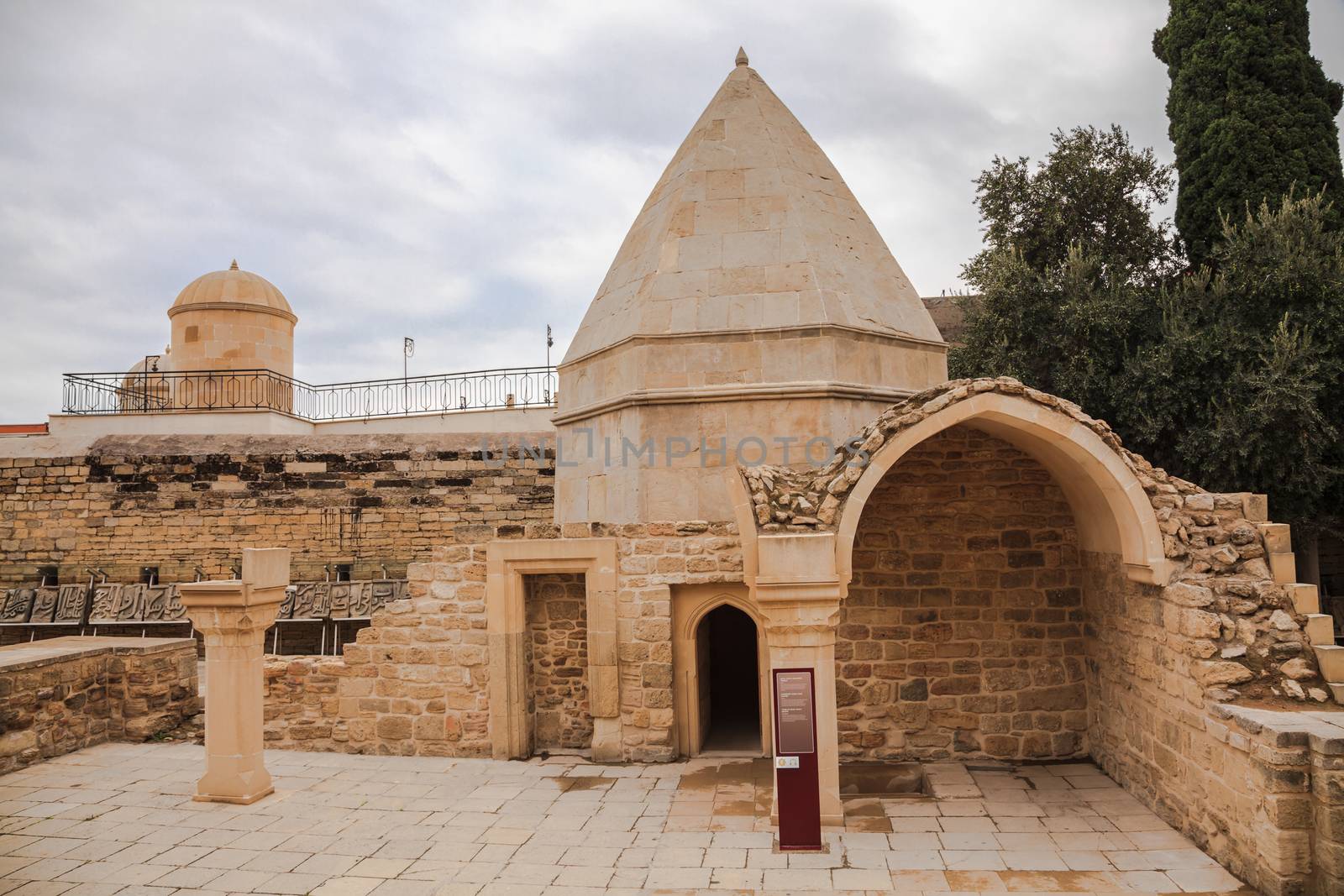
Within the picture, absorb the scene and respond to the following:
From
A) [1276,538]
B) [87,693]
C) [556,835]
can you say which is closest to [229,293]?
[87,693]

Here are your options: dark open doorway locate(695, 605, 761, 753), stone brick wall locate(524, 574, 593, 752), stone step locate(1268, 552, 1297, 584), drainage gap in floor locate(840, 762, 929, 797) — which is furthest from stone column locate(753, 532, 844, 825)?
stone step locate(1268, 552, 1297, 584)

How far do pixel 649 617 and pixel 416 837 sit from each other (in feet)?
9.64

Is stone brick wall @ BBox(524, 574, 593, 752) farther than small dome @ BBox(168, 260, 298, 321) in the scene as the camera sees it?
No

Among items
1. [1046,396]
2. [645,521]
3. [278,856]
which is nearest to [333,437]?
[645,521]

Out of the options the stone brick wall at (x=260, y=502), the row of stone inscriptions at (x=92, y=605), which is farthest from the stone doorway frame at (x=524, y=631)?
the row of stone inscriptions at (x=92, y=605)

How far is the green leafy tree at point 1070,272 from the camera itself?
1282 centimetres

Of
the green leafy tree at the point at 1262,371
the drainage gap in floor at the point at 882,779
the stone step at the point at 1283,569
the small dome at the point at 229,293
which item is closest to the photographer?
the stone step at the point at 1283,569

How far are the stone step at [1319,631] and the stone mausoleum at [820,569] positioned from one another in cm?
2

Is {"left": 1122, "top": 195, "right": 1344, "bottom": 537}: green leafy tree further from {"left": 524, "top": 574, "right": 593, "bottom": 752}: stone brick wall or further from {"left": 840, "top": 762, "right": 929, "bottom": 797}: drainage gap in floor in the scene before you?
{"left": 524, "top": 574, "right": 593, "bottom": 752}: stone brick wall

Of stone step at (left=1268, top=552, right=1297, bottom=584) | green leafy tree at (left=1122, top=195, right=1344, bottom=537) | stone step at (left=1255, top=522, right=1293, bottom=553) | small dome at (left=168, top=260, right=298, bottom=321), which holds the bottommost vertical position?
stone step at (left=1268, top=552, right=1297, bottom=584)

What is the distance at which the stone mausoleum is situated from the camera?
21.0 feet

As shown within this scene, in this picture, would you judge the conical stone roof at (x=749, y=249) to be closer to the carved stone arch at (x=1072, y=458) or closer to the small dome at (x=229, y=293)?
the carved stone arch at (x=1072, y=458)

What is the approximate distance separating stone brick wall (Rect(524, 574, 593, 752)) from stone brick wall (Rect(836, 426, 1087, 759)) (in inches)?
108

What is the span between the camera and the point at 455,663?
8.95 metres
